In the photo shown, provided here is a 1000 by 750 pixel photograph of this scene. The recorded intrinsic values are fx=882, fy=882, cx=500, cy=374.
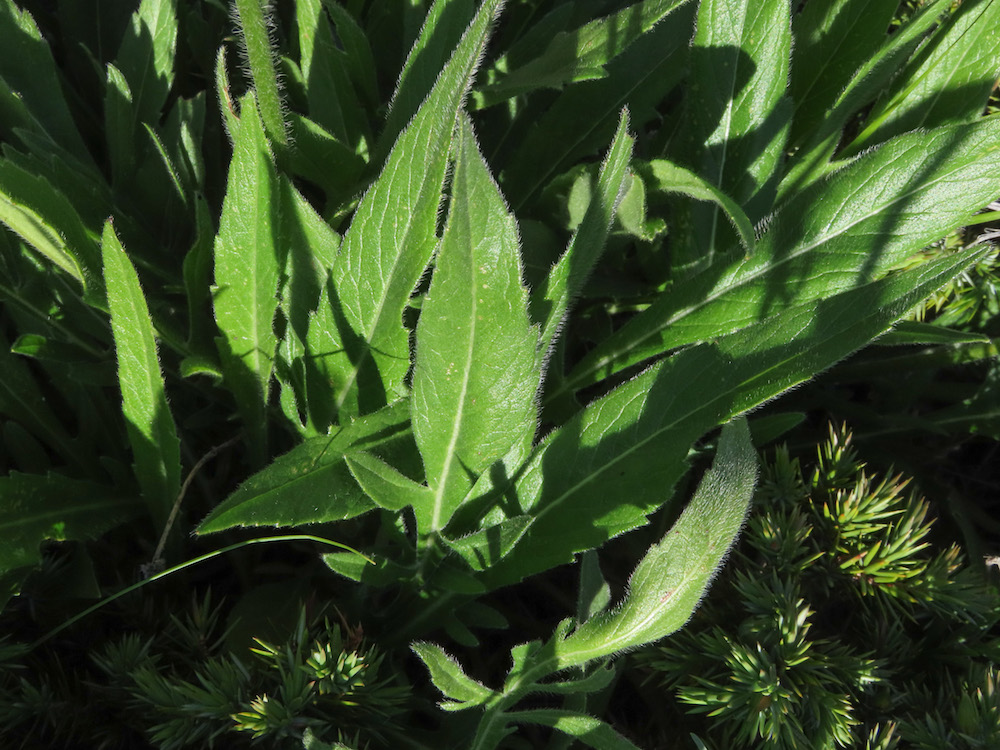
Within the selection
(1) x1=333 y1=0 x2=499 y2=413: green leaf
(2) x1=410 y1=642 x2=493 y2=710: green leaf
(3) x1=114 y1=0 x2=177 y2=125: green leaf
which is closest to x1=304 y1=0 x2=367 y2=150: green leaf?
(3) x1=114 y1=0 x2=177 y2=125: green leaf

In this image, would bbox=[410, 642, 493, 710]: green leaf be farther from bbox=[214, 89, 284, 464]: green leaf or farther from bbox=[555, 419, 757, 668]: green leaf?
bbox=[214, 89, 284, 464]: green leaf

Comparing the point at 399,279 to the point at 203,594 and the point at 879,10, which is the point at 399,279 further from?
the point at 879,10

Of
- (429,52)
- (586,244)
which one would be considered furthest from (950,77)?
(429,52)

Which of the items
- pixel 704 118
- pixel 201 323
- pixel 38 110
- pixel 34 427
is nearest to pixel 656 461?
pixel 704 118

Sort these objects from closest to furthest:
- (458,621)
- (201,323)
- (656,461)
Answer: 1. (656,461)
2. (458,621)
3. (201,323)

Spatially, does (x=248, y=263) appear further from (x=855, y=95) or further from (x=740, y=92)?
(x=855, y=95)

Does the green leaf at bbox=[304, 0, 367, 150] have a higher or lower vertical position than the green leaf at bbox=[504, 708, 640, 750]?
higher
